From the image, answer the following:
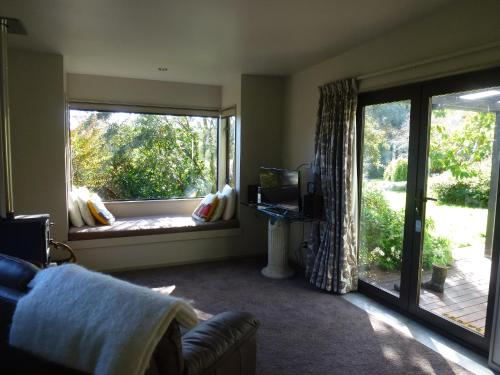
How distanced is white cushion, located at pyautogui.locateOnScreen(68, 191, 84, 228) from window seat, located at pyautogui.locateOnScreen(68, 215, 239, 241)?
0.10 metres

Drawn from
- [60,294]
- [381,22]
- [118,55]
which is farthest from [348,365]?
[118,55]

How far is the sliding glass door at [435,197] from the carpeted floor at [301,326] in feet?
1.31

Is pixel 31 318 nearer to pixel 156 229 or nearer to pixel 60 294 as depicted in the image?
pixel 60 294

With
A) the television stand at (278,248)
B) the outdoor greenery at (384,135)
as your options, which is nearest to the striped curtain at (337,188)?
the outdoor greenery at (384,135)

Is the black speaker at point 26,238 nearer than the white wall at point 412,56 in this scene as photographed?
No

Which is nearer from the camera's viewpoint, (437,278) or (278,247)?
(437,278)

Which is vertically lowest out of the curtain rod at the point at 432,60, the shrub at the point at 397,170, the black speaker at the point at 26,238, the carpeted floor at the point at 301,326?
the carpeted floor at the point at 301,326

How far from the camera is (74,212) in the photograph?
13.5 feet

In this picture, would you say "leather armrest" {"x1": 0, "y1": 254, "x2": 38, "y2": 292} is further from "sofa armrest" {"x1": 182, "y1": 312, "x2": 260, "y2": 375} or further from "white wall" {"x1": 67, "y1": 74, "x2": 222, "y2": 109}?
"white wall" {"x1": 67, "y1": 74, "x2": 222, "y2": 109}

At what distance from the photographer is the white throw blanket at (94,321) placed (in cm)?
104

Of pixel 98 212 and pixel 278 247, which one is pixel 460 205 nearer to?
pixel 278 247

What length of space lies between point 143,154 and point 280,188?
208cm

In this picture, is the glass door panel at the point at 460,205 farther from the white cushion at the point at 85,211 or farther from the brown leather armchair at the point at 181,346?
the white cushion at the point at 85,211

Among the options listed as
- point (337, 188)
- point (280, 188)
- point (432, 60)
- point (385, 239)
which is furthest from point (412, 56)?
point (280, 188)
